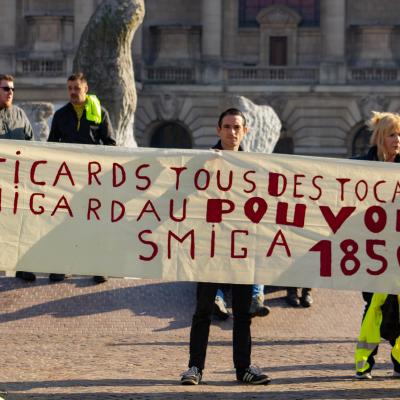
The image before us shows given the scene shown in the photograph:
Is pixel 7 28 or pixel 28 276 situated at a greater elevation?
pixel 7 28

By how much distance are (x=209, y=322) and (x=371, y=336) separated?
125 cm

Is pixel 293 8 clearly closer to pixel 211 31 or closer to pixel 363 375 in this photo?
pixel 211 31

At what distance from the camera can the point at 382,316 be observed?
11.7 m

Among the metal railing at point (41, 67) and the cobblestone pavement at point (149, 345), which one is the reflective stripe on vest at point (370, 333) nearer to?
the cobblestone pavement at point (149, 345)

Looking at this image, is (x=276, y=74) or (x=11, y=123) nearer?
(x=11, y=123)

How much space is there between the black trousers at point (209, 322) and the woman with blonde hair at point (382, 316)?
91 cm

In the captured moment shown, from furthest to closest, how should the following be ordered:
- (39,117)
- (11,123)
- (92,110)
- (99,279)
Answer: (39,117) < (99,279) < (92,110) < (11,123)

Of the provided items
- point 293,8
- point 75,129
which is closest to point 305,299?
point 75,129

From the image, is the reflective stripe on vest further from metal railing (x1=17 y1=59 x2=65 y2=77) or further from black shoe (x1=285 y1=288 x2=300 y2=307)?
metal railing (x1=17 y1=59 x2=65 y2=77)

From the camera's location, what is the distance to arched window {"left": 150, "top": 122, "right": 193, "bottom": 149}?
2163 inches

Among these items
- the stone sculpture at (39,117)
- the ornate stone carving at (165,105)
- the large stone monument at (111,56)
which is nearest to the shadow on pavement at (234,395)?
the large stone monument at (111,56)

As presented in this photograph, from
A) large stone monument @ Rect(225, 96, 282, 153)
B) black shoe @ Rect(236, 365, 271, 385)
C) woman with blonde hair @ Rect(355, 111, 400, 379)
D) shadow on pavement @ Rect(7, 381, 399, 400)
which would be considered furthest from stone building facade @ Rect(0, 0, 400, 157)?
shadow on pavement @ Rect(7, 381, 399, 400)

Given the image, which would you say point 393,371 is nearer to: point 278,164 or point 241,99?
point 278,164

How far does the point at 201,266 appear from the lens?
11.3m
